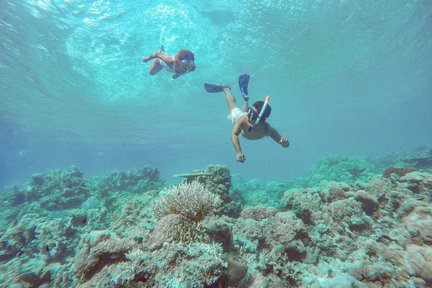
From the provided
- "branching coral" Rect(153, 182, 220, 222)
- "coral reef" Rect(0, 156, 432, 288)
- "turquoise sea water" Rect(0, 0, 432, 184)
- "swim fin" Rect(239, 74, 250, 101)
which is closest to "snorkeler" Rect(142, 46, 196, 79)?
"swim fin" Rect(239, 74, 250, 101)

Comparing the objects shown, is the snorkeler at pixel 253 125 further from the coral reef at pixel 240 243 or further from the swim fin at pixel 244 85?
the coral reef at pixel 240 243

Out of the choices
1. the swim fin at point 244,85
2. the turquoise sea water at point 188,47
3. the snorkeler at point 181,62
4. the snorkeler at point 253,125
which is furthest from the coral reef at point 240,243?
the turquoise sea water at point 188,47

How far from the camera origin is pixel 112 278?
235 centimetres

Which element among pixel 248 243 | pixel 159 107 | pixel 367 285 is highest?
pixel 159 107

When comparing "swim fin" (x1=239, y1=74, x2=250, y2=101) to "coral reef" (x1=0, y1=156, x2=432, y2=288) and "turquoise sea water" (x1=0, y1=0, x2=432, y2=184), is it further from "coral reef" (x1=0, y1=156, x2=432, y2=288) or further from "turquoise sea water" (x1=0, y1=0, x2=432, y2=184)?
"turquoise sea water" (x1=0, y1=0, x2=432, y2=184)

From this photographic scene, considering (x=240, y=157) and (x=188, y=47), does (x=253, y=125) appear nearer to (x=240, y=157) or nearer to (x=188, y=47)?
(x=240, y=157)

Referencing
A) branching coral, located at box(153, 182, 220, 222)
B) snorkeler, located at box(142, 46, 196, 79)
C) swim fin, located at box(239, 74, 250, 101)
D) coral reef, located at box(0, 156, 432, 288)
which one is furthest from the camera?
snorkeler, located at box(142, 46, 196, 79)

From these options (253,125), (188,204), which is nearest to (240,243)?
(188,204)

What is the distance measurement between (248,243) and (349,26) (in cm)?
2331

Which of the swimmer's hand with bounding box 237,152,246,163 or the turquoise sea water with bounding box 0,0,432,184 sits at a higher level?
the turquoise sea water with bounding box 0,0,432,184

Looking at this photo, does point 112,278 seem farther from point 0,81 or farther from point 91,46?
point 0,81

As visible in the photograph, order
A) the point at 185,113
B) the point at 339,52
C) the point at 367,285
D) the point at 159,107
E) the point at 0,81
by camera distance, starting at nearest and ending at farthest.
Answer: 1. the point at 367,285
2. the point at 0,81
3. the point at 339,52
4. the point at 159,107
5. the point at 185,113

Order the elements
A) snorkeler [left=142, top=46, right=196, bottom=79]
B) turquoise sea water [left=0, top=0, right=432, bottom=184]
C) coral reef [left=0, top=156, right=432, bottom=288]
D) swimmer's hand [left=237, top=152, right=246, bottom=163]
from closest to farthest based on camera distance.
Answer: coral reef [left=0, top=156, right=432, bottom=288], swimmer's hand [left=237, top=152, right=246, bottom=163], snorkeler [left=142, top=46, right=196, bottom=79], turquoise sea water [left=0, top=0, right=432, bottom=184]

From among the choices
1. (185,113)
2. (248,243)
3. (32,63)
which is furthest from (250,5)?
(185,113)
